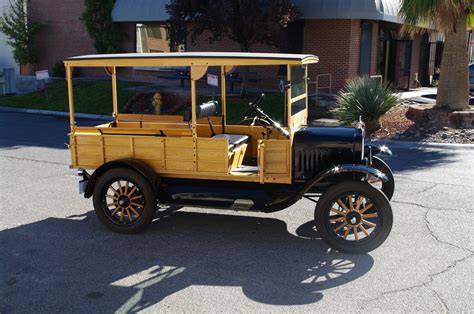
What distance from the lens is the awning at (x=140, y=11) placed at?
20.8 metres

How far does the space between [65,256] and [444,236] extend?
13.6ft

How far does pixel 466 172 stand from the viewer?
9141mm

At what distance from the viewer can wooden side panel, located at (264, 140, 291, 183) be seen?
573 centimetres

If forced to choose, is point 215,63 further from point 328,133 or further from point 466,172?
point 466,172

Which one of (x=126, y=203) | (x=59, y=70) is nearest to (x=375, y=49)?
(x=59, y=70)

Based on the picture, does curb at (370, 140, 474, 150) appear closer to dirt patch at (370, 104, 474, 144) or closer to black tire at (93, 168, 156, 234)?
dirt patch at (370, 104, 474, 144)

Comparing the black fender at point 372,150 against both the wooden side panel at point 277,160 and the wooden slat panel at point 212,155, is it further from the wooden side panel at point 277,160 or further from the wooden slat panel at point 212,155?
the wooden slat panel at point 212,155

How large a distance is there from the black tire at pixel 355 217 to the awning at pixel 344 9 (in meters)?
13.0

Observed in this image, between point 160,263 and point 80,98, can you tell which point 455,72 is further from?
point 80,98

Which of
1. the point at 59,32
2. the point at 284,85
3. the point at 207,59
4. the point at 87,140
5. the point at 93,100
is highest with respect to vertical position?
the point at 59,32

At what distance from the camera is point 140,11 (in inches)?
837

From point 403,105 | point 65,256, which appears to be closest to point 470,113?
point 403,105

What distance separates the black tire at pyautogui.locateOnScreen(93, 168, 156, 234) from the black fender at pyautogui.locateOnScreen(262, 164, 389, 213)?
52.7 inches

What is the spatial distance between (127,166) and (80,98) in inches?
588
